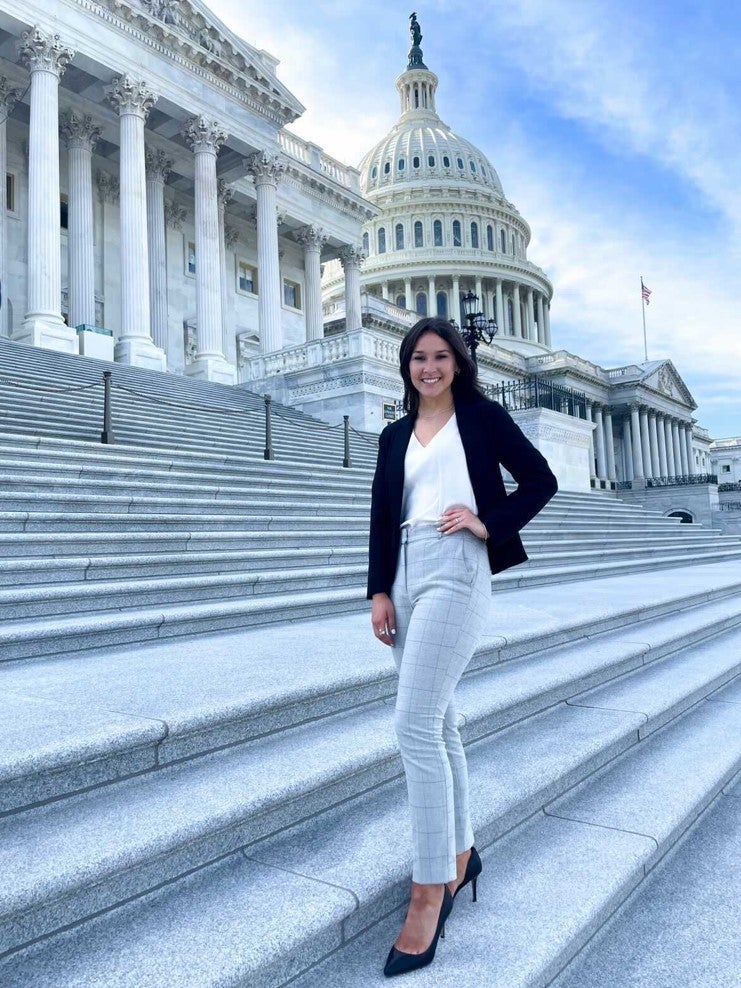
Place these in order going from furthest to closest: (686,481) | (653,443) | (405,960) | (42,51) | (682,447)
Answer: (682,447)
(653,443)
(686,481)
(42,51)
(405,960)

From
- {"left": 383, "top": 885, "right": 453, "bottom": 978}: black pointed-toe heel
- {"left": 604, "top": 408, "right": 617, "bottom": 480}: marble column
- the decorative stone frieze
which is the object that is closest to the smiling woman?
{"left": 383, "top": 885, "right": 453, "bottom": 978}: black pointed-toe heel

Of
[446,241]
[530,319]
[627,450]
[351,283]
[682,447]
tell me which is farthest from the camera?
[530,319]

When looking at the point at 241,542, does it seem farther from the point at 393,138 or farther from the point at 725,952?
the point at 393,138

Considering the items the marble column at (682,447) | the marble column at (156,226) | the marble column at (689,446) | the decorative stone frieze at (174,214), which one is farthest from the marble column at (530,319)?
the marble column at (156,226)

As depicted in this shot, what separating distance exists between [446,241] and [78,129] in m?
65.8

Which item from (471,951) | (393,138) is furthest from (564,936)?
(393,138)

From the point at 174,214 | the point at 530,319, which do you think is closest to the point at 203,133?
the point at 174,214

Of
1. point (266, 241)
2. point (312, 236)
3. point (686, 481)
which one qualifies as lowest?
point (686, 481)

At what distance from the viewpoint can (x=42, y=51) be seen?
2142cm

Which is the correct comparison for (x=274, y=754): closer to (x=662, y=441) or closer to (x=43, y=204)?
(x=43, y=204)

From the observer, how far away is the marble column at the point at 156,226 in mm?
28094

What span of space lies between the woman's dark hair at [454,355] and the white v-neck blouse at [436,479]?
5.2 inches

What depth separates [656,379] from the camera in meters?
72.9

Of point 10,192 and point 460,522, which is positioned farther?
point 10,192
